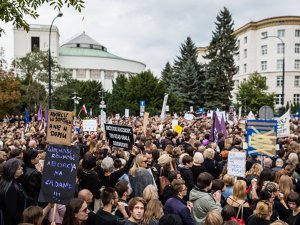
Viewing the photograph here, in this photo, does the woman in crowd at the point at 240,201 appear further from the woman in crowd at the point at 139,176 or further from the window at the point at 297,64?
the window at the point at 297,64

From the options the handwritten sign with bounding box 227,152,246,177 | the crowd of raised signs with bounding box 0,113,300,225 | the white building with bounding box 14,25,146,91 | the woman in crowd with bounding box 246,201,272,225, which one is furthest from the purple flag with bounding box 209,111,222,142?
the white building with bounding box 14,25,146,91

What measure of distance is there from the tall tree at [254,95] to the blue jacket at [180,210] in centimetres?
5369

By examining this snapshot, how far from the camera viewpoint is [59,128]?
6023mm

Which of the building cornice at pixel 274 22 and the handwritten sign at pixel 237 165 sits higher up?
the building cornice at pixel 274 22

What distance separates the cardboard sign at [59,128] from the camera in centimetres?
595

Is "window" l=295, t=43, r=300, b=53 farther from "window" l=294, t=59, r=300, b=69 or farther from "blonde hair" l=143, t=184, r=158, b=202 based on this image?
"blonde hair" l=143, t=184, r=158, b=202

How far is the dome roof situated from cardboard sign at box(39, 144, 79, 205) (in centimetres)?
12336

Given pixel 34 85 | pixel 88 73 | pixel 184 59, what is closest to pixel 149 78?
pixel 184 59

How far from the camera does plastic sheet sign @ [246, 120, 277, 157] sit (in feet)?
30.3

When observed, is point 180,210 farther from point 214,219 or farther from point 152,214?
point 214,219

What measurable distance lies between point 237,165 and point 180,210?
8.35 ft

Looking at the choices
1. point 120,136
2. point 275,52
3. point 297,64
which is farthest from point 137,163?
point 297,64

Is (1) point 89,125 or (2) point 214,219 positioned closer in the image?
(2) point 214,219

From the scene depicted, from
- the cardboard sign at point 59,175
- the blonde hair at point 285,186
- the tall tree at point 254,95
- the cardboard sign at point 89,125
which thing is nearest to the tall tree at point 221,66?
the tall tree at point 254,95
